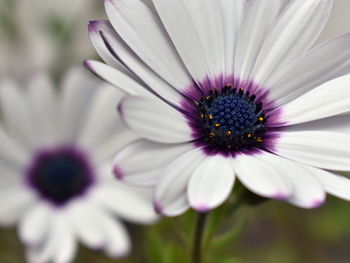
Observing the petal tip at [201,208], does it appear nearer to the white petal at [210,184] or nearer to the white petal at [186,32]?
the white petal at [210,184]

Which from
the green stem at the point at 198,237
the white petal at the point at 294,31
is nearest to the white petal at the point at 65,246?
the green stem at the point at 198,237

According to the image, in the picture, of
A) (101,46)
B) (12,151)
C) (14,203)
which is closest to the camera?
(101,46)

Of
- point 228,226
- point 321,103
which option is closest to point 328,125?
point 321,103

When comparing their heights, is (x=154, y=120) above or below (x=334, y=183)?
above

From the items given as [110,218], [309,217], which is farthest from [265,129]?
[309,217]

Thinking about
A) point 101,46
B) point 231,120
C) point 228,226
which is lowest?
point 228,226

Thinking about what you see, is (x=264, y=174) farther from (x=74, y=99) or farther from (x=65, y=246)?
(x=74, y=99)

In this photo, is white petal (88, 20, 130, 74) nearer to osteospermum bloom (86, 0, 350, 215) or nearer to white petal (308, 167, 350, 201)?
osteospermum bloom (86, 0, 350, 215)
